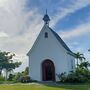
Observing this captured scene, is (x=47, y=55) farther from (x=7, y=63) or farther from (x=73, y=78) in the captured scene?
(x=7, y=63)

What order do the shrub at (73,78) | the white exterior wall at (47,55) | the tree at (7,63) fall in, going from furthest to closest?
the tree at (7,63) → the white exterior wall at (47,55) → the shrub at (73,78)

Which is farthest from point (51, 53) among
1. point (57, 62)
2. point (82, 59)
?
point (82, 59)

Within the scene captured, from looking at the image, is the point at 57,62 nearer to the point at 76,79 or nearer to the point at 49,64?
the point at 49,64

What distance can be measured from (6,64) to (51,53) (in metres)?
17.6

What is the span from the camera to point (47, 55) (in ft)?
113

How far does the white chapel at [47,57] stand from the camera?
3372 centimetres

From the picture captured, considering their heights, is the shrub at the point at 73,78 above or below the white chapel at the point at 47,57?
below

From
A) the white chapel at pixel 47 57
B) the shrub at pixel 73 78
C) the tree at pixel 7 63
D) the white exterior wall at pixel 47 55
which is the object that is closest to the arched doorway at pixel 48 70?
the white chapel at pixel 47 57

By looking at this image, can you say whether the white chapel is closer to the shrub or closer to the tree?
the shrub

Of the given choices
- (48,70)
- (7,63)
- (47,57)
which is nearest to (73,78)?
(48,70)

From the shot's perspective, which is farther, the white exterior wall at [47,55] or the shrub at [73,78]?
the white exterior wall at [47,55]

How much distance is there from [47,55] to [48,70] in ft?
5.69

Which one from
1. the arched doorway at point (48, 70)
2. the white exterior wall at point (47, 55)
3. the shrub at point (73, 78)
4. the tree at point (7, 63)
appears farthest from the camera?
the tree at point (7, 63)

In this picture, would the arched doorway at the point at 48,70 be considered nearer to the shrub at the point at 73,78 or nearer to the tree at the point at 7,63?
the shrub at the point at 73,78
